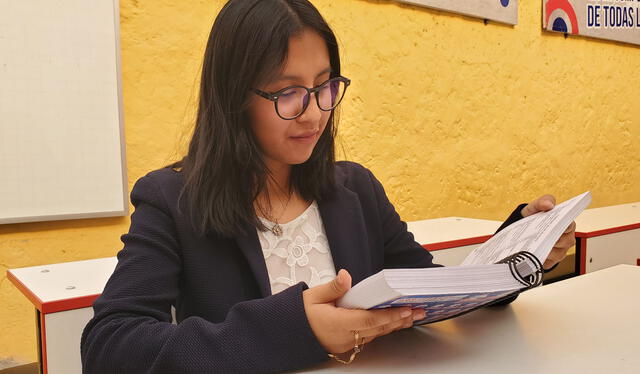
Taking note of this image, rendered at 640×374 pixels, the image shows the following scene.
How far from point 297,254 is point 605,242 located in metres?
1.89

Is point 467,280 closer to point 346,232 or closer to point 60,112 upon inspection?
point 346,232

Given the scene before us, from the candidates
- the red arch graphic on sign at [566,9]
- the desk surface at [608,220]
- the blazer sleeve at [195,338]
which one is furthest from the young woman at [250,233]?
the red arch graphic on sign at [566,9]

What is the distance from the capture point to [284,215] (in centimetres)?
112

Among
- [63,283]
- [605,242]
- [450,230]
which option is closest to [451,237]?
[450,230]

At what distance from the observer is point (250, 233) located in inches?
39.4

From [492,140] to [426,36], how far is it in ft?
2.86

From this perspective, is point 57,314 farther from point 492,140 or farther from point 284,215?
point 492,140

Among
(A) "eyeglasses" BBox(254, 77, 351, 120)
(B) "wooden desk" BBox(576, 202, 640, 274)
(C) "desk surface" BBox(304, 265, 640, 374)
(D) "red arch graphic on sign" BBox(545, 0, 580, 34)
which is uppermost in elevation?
(D) "red arch graphic on sign" BBox(545, 0, 580, 34)

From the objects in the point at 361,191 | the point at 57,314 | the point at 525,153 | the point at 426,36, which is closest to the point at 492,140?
the point at 525,153

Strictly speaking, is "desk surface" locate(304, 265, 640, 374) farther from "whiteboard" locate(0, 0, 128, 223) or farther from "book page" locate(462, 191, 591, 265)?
"whiteboard" locate(0, 0, 128, 223)

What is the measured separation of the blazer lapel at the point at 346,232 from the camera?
1.10 m

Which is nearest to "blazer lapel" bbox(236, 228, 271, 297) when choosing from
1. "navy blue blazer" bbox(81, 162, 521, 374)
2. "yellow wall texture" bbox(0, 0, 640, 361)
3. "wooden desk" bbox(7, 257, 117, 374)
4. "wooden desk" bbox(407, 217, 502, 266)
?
"navy blue blazer" bbox(81, 162, 521, 374)

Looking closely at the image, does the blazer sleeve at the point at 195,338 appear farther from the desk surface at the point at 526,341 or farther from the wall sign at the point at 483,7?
the wall sign at the point at 483,7

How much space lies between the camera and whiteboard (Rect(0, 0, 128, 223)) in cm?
209
